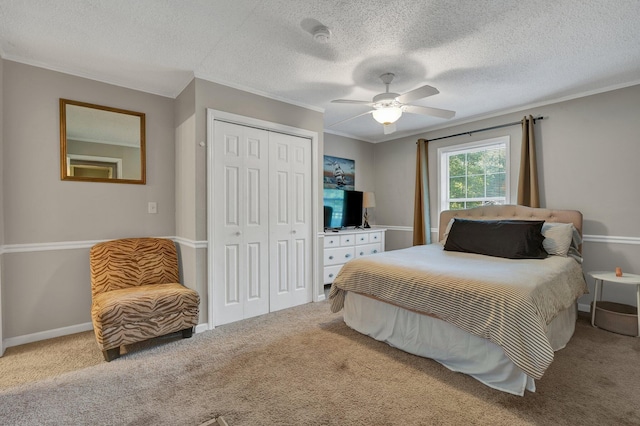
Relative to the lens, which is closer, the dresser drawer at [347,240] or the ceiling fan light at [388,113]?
the ceiling fan light at [388,113]

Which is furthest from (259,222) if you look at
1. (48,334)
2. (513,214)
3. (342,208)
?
(513,214)

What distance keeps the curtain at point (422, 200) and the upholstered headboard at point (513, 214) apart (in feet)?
1.22

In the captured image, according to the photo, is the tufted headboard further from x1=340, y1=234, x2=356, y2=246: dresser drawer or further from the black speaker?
the black speaker

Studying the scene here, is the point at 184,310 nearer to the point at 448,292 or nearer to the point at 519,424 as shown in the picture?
the point at 448,292

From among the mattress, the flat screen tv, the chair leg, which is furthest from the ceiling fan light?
the chair leg

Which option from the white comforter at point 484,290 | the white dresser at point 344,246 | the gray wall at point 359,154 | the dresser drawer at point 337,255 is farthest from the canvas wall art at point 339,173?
the white comforter at point 484,290

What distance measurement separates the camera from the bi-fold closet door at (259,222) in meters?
3.10

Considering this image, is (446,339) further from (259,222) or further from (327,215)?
(327,215)

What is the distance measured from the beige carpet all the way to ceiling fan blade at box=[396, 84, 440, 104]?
2.19 m

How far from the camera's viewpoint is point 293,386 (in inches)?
79.3

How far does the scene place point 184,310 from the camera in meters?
2.67

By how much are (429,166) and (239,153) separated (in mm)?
3203

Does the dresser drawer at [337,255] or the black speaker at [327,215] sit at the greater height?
the black speaker at [327,215]

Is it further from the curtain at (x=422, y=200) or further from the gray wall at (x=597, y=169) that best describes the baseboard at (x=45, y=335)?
the gray wall at (x=597, y=169)
